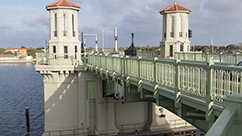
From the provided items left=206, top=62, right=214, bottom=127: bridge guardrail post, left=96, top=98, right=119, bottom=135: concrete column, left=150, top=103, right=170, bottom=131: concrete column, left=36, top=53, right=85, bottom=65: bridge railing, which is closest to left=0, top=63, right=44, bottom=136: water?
left=96, top=98, right=119, bottom=135: concrete column

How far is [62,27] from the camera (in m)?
25.9

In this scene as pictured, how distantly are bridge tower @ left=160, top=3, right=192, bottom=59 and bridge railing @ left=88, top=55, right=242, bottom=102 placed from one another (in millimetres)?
20609

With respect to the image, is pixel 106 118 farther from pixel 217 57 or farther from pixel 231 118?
pixel 231 118

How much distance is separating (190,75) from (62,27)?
20852 mm

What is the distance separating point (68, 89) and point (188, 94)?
18.4 metres

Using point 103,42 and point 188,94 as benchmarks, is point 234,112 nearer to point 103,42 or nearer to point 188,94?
point 188,94

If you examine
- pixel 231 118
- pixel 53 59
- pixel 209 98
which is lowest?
pixel 209 98

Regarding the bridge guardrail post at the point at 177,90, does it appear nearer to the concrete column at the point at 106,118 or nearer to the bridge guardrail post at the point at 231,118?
the bridge guardrail post at the point at 231,118

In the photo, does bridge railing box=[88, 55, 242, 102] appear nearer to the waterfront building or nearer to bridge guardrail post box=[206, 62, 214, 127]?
bridge guardrail post box=[206, 62, 214, 127]

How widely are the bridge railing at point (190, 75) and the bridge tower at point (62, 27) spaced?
13.5 m

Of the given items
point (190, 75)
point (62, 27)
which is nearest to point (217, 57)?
point (62, 27)

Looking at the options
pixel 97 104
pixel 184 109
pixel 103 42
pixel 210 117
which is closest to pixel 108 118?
pixel 97 104

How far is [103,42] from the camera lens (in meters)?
50.5

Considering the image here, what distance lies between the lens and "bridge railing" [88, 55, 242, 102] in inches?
234
